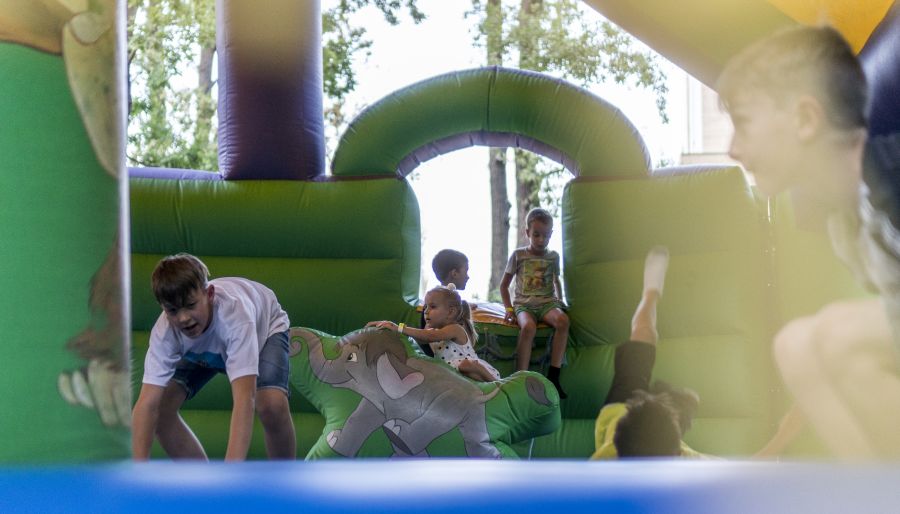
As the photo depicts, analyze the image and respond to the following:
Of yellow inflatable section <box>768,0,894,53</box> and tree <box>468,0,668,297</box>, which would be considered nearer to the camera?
yellow inflatable section <box>768,0,894,53</box>

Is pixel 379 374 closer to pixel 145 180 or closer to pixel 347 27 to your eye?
pixel 145 180

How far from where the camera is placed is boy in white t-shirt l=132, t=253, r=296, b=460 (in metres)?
2.39

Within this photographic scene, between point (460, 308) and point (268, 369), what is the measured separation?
2.80 ft

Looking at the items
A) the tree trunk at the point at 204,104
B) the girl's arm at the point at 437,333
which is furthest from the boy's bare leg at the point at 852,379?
the tree trunk at the point at 204,104

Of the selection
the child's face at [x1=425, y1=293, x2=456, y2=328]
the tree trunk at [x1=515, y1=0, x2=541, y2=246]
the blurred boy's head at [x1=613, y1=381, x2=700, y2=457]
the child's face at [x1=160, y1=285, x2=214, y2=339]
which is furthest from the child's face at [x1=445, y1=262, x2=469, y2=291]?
the tree trunk at [x1=515, y1=0, x2=541, y2=246]

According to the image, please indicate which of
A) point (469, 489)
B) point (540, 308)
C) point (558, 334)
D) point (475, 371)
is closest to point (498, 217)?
point (540, 308)

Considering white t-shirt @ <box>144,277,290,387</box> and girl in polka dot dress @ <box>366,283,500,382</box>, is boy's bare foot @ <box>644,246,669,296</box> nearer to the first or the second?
girl in polka dot dress @ <box>366,283,500,382</box>

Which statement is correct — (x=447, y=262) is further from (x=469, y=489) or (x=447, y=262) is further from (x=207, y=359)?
(x=469, y=489)

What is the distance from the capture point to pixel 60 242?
1010mm

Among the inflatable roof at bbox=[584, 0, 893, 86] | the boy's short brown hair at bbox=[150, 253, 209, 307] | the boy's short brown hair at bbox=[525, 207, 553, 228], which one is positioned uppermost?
the inflatable roof at bbox=[584, 0, 893, 86]

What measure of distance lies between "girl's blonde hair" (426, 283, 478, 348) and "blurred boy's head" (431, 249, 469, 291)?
391 mm

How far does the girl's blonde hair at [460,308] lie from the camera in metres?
3.29

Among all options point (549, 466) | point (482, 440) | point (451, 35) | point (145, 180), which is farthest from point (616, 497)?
point (451, 35)

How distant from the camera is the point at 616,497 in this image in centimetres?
75
